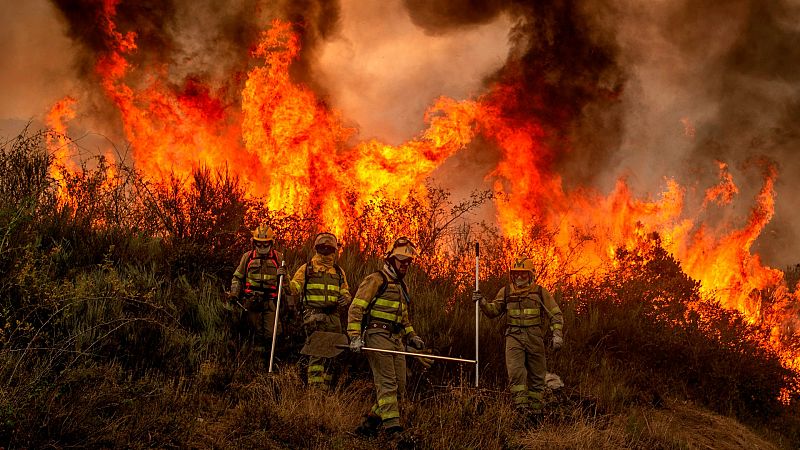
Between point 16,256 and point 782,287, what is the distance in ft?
69.7

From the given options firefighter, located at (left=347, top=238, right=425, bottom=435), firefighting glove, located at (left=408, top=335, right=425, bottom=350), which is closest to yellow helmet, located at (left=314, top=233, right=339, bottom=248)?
firefighter, located at (left=347, top=238, right=425, bottom=435)

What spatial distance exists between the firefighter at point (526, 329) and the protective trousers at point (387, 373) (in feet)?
6.23

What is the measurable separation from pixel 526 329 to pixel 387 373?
10.1 feet

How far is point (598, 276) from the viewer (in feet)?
48.8

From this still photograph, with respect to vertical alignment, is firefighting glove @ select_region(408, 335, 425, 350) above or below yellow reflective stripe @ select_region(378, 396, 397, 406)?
above

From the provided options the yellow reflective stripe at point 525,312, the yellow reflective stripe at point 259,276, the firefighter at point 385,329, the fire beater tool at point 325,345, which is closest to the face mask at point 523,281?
the yellow reflective stripe at point 525,312

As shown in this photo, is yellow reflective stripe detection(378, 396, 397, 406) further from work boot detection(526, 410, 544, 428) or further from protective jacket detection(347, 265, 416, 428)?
work boot detection(526, 410, 544, 428)

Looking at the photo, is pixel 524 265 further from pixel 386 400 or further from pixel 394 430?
pixel 394 430

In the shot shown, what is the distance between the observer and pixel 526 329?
30.8 ft

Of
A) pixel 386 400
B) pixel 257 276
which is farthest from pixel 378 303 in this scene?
pixel 257 276

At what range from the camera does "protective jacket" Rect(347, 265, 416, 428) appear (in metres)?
7.12

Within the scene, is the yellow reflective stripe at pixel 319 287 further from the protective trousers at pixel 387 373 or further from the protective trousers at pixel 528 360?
the protective trousers at pixel 528 360

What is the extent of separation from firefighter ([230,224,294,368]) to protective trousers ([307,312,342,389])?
2.57 feet

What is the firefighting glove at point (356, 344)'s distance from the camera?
7074mm
